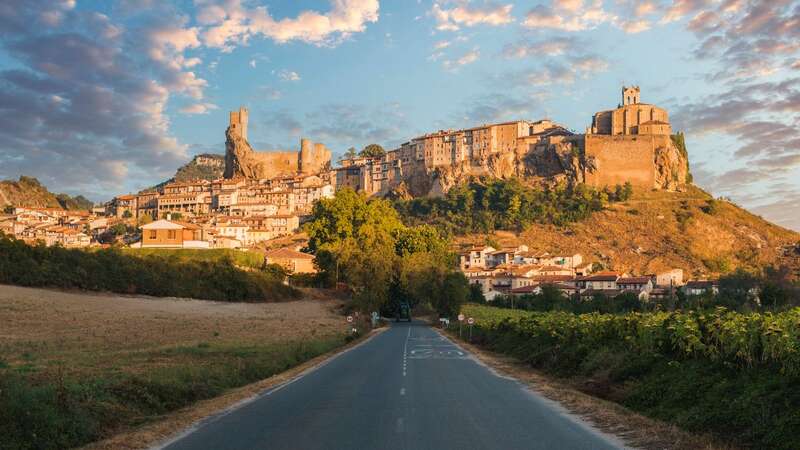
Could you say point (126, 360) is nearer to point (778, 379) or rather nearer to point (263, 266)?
point (778, 379)

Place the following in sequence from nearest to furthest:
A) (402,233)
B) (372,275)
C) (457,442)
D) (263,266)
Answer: (457,442), (372,275), (263,266), (402,233)

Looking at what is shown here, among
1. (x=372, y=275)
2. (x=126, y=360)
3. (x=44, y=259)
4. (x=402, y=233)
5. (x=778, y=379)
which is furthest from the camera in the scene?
(x=402, y=233)

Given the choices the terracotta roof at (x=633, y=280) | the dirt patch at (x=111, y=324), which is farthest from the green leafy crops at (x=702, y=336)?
the terracotta roof at (x=633, y=280)

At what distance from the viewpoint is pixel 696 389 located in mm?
13992

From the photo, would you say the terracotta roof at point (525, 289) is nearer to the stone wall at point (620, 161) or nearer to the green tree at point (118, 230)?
the stone wall at point (620, 161)

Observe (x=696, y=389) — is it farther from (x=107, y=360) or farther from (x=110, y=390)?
(x=107, y=360)

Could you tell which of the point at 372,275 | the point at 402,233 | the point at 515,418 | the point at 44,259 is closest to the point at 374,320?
the point at 372,275

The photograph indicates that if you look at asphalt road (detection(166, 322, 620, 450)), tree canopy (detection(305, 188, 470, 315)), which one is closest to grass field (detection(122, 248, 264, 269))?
tree canopy (detection(305, 188, 470, 315))

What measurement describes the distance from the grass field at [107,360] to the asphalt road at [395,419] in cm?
183

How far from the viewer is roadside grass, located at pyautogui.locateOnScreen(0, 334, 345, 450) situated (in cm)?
1116

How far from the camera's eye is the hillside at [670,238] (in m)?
149

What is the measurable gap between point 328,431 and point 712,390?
708 cm

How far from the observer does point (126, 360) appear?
Result: 21250 mm

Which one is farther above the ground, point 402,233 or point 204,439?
point 402,233
